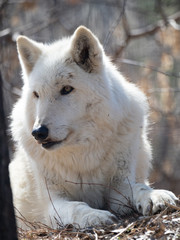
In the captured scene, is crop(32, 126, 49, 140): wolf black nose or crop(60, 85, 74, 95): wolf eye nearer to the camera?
crop(32, 126, 49, 140): wolf black nose

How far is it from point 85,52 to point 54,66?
0.35 meters

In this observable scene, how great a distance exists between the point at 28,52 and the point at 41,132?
1.20 m

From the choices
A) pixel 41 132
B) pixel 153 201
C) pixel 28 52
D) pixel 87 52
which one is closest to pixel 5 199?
pixel 41 132

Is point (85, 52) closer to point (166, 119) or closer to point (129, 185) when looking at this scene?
point (129, 185)

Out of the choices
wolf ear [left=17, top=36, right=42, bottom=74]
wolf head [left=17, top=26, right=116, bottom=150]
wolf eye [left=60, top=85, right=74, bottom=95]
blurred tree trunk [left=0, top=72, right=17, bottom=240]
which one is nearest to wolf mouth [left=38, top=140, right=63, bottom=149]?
wolf head [left=17, top=26, right=116, bottom=150]

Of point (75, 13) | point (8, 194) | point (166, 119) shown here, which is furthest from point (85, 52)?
point (75, 13)

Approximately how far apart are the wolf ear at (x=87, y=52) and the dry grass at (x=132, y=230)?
1.55 metres

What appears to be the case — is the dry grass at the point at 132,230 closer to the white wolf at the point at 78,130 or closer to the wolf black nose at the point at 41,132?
the white wolf at the point at 78,130

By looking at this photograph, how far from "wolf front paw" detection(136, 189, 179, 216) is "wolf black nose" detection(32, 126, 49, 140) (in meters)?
1.04

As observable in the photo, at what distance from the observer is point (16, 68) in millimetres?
10664

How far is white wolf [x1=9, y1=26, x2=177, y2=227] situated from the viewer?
3879mm

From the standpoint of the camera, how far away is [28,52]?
4500mm

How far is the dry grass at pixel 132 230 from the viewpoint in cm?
299

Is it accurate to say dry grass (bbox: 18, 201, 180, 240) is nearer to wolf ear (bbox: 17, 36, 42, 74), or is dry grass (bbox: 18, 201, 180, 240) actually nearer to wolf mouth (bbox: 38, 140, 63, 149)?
wolf mouth (bbox: 38, 140, 63, 149)
